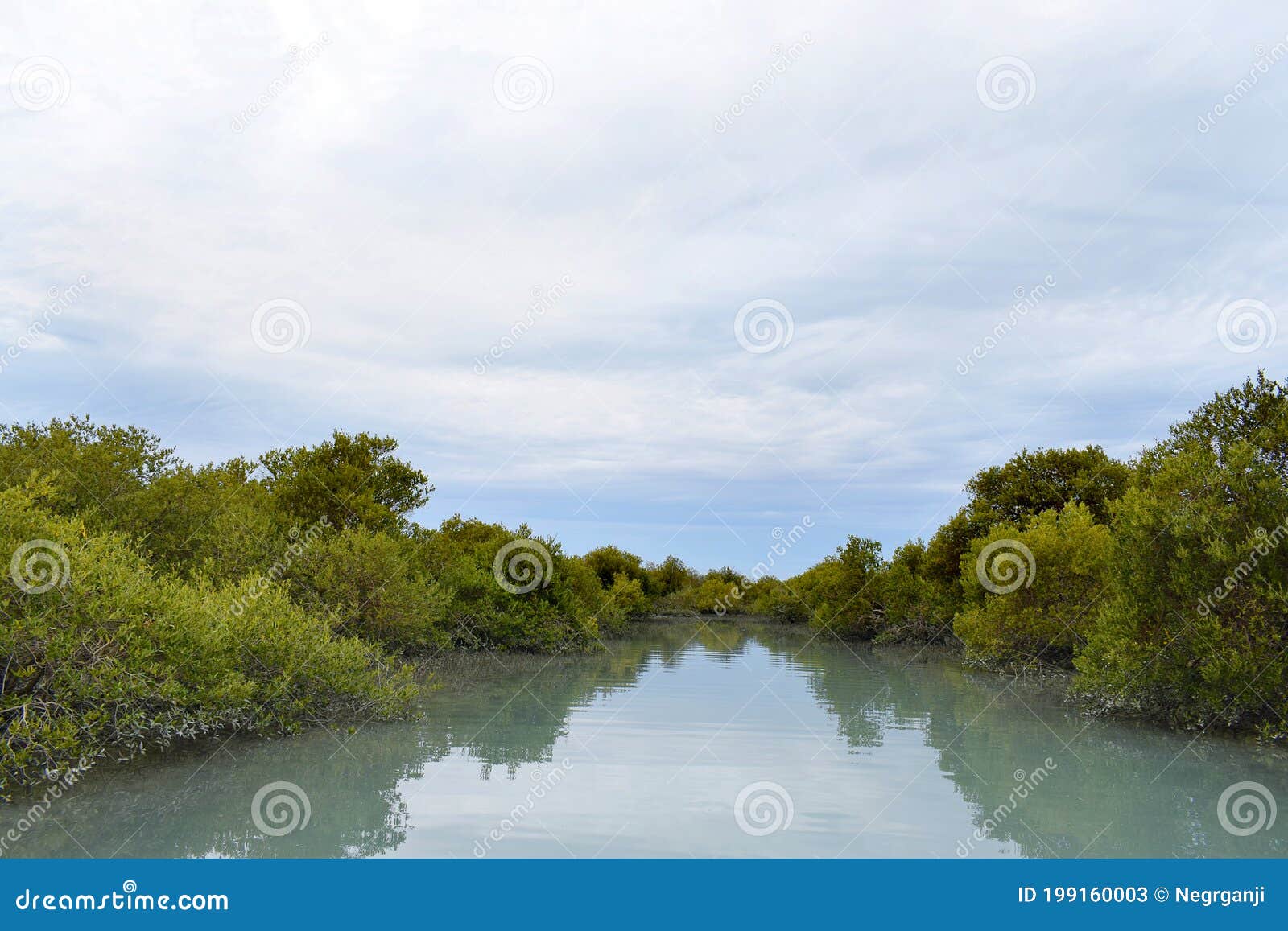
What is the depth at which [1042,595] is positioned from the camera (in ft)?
108

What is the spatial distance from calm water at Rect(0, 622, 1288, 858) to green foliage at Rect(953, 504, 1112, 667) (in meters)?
6.82

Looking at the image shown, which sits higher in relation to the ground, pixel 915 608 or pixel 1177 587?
pixel 1177 587

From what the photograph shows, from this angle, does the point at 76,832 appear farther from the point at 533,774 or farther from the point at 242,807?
the point at 533,774

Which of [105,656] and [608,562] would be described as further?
[608,562]

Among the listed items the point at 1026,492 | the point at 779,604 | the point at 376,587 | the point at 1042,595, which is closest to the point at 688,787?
the point at 376,587

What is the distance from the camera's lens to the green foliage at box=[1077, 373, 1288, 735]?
1805cm

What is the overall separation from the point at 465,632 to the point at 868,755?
2622 cm

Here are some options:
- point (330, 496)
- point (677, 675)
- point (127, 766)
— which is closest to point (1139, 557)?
point (677, 675)

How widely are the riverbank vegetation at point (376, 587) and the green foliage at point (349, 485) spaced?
0.11 metres

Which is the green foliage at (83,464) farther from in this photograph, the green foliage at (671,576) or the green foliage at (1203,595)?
the green foliage at (671,576)

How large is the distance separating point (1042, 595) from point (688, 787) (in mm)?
23373

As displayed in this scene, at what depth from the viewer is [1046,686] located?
32.3 m

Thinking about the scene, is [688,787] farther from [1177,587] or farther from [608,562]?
[608,562]

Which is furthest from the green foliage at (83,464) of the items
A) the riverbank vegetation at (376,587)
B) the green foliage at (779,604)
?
the green foliage at (779,604)
